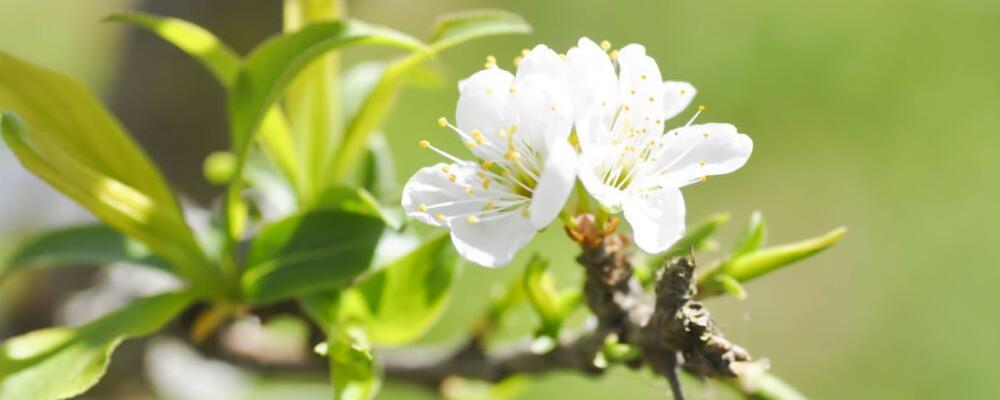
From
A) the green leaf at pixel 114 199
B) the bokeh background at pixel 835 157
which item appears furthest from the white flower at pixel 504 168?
the bokeh background at pixel 835 157

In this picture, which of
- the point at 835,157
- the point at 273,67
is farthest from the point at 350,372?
the point at 835,157

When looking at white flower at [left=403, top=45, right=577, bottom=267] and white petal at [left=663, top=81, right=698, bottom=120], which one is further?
white petal at [left=663, top=81, right=698, bottom=120]

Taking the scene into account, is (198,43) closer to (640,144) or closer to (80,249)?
(80,249)

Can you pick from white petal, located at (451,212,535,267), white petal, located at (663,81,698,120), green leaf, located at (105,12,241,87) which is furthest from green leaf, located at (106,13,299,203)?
white petal, located at (663,81,698,120)

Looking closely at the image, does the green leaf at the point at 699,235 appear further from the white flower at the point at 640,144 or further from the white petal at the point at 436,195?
the white petal at the point at 436,195

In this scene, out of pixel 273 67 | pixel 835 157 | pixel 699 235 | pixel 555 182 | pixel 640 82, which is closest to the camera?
pixel 555 182

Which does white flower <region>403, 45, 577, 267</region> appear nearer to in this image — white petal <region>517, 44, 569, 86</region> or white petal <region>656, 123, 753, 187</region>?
white petal <region>517, 44, 569, 86</region>
